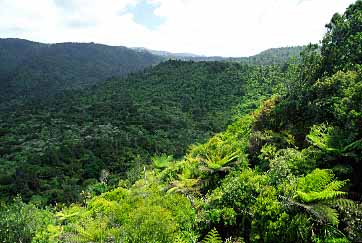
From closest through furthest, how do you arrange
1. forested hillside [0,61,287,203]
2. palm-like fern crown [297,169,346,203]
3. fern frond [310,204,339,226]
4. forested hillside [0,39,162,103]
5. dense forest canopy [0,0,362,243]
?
fern frond [310,204,339,226] → palm-like fern crown [297,169,346,203] → dense forest canopy [0,0,362,243] → forested hillside [0,61,287,203] → forested hillside [0,39,162,103]

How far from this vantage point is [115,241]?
8.30 meters

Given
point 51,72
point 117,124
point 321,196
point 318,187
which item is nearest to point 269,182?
point 318,187

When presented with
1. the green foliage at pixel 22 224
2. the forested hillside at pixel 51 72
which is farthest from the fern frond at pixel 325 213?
the forested hillside at pixel 51 72

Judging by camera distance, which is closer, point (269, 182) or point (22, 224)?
point (269, 182)

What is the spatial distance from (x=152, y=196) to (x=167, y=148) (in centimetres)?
3900

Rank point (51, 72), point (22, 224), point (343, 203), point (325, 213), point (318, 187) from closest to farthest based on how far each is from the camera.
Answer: point (325, 213) → point (343, 203) → point (318, 187) → point (22, 224) → point (51, 72)

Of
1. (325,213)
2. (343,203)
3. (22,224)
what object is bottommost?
(22,224)

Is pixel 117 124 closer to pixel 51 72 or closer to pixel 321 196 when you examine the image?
pixel 321 196

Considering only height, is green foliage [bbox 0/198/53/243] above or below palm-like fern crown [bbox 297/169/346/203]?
below

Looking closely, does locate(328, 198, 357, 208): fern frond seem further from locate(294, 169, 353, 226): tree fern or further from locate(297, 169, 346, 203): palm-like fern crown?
locate(297, 169, 346, 203): palm-like fern crown

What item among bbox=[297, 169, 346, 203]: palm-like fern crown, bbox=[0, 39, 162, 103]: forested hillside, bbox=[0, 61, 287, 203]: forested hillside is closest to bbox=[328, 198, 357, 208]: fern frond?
bbox=[297, 169, 346, 203]: palm-like fern crown

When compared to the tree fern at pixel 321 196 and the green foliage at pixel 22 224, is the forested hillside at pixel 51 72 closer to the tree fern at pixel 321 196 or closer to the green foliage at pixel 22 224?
the green foliage at pixel 22 224

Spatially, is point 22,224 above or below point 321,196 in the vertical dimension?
below

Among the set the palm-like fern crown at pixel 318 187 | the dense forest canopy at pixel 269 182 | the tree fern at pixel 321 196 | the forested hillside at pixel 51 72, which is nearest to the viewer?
the tree fern at pixel 321 196
